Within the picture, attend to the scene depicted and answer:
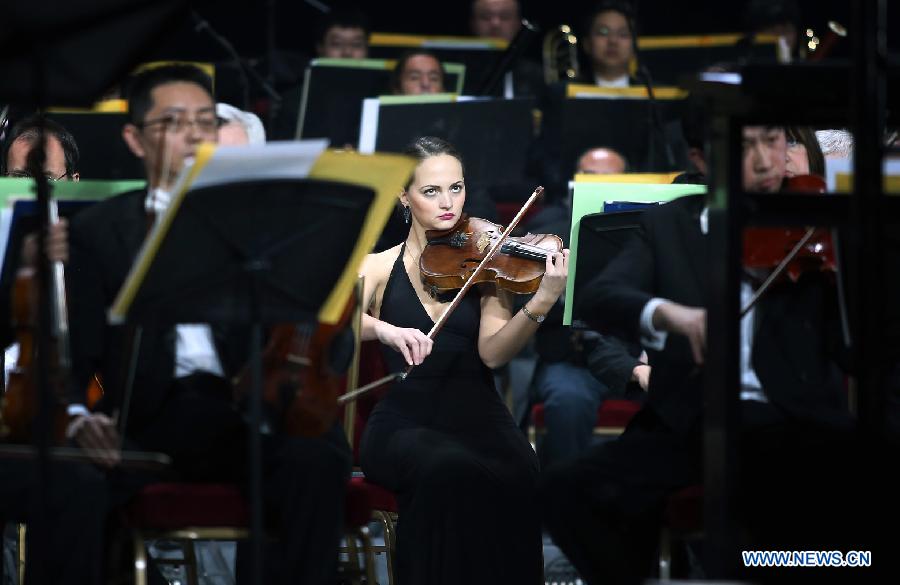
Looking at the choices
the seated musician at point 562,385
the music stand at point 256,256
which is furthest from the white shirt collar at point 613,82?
the music stand at point 256,256

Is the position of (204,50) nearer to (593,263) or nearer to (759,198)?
(593,263)

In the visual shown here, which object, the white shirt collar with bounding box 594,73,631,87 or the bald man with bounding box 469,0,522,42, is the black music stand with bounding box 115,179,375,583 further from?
the bald man with bounding box 469,0,522,42

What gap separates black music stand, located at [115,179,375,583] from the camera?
7.55 ft

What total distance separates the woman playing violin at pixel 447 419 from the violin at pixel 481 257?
0.04 m

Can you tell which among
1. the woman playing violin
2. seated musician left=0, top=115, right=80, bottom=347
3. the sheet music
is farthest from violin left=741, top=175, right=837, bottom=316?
seated musician left=0, top=115, right=80, bottom=347

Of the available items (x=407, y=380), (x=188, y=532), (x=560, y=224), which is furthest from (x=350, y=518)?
(x=560, y=224)

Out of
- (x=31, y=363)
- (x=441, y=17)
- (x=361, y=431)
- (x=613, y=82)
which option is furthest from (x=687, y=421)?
(x=441, y=17)

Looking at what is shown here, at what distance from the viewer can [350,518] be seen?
105 inches

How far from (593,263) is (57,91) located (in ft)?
3.63

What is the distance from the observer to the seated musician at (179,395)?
257 centimetres

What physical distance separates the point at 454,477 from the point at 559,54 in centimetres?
380

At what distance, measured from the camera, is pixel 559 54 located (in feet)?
20.7

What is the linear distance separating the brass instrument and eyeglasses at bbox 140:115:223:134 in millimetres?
3532

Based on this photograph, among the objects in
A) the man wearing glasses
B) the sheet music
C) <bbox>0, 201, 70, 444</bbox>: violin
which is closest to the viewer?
the sheet music
